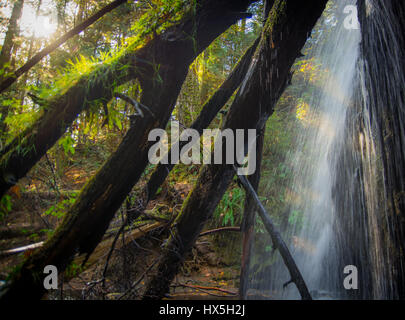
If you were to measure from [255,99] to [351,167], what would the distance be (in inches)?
150

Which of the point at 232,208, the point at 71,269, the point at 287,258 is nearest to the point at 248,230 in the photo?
the point at 287,258

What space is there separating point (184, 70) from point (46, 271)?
73.8 inches

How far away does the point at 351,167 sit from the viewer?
4.61 metres

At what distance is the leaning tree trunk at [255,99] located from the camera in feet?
5.72

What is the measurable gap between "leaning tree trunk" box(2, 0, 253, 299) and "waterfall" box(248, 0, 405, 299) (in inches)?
74.1

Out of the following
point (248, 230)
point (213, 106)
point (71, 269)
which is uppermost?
point (213, 106)

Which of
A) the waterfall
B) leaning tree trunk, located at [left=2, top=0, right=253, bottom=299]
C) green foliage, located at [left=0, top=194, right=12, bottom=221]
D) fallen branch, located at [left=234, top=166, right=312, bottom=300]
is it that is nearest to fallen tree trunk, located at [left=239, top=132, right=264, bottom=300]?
fallen branch, located at [left=234, top=166, right=312, bottom=300]

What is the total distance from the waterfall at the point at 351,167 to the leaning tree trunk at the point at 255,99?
1.29 m

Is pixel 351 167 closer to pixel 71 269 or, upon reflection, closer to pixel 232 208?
pixel 232 208

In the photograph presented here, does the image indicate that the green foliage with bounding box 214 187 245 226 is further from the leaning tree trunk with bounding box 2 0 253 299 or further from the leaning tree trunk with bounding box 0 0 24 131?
the leaning tree trunk with bounding box 0 0 24 131

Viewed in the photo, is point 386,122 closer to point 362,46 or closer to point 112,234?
point 362,46

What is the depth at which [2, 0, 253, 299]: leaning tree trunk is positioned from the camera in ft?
5.31

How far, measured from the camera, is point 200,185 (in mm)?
2250

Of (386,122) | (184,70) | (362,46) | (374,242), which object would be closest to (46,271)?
(184,70)
